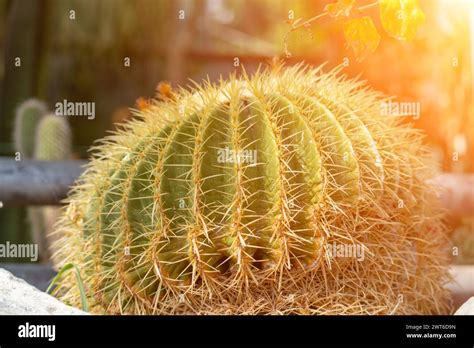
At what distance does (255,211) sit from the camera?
4.18ft

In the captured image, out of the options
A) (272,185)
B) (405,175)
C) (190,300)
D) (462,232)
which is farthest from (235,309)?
(462,232)

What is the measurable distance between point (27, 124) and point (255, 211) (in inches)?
39.4

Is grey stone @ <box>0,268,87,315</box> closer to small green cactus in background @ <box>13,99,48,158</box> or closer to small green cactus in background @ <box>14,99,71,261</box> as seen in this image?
small green cactus in background @ <box>14,99,71,261</box>

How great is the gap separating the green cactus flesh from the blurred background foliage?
0.29 metres

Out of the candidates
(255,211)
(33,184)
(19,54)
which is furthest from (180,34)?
(255,211)

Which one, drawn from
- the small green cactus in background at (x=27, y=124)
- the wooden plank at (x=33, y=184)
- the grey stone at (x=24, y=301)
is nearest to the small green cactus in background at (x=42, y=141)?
the small green cactus in background at (x=27, y=124)

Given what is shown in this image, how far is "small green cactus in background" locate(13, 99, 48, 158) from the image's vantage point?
2.05 meters

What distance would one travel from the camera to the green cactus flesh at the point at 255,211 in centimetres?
127

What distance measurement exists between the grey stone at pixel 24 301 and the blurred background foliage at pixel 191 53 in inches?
18.8

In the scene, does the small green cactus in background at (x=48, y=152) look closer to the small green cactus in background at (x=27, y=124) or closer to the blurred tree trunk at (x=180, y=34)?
the small green cactus in background at (x=27, y=124)

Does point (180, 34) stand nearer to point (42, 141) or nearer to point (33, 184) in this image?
point (42, 141)

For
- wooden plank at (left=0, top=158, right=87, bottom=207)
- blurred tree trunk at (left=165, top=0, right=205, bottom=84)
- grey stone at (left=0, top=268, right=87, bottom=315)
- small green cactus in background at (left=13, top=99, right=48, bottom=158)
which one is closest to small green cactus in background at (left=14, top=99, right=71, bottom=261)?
small green cactus in background at (left=13, top=99, right=48, bottom=158)

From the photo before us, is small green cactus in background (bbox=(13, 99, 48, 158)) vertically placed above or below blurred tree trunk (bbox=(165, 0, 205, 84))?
below
